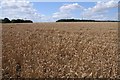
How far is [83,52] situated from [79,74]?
3.98 m

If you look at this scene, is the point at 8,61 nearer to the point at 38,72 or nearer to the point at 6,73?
the point at 6,73

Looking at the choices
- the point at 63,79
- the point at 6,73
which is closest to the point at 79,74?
the point at 63,79

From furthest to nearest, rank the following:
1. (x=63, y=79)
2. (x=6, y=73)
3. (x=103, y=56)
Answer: (x=103, y=56) → (x=6, y=73) → (x=63, y=79)

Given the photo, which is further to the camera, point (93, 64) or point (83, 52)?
point (83, 52)

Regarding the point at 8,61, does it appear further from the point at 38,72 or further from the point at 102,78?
the point at 102,78

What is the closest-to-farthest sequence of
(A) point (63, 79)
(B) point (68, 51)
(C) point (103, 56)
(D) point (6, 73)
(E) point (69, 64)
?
(A) point (63, 79), (D) point (6, 73), (E) point (69, 64), (C) point (103, 56), (B) point (68, 51)

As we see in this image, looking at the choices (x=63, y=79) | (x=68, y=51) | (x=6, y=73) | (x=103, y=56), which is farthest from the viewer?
(x=68, y=51)

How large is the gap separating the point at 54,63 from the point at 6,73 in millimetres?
2145

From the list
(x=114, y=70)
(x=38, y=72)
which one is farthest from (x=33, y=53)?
(x=114, y=70)

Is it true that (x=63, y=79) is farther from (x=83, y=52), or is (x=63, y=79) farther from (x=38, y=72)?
(x=83, y=52)

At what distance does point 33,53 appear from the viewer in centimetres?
1253

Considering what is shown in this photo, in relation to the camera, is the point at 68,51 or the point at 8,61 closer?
the point at 8,61

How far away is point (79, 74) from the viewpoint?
29.3 feet

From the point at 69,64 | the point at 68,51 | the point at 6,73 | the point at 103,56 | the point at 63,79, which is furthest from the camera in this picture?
the point at 68,51
